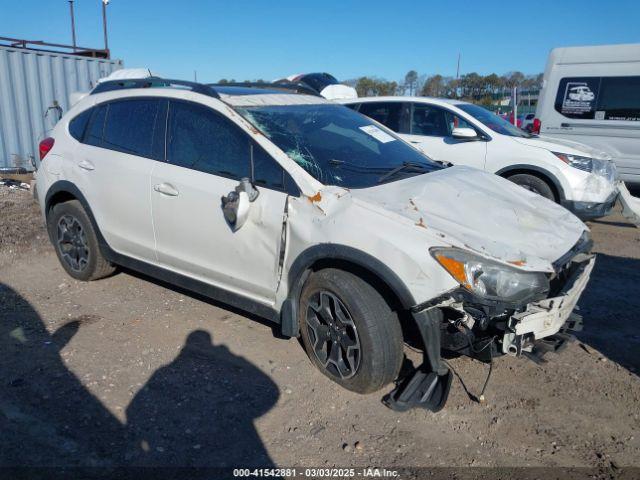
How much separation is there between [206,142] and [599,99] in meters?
7.49

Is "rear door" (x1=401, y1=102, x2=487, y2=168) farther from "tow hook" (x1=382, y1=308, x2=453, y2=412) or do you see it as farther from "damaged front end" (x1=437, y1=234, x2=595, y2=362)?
"tow hook" (x1=382, y1=308, x2=453, y2=412)

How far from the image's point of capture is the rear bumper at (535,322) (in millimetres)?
2625

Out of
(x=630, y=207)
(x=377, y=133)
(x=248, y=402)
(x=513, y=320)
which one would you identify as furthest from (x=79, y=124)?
(x=630, y=207)

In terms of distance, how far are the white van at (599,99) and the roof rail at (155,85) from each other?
284 inches

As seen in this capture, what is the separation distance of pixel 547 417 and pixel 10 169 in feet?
35.8

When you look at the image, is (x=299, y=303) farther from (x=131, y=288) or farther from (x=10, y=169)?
(x=10, y=169)

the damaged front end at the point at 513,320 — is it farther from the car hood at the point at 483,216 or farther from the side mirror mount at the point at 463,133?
the side mirror mount at the point at 463,133

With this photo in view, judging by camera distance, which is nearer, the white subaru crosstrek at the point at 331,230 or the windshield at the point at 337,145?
the white subaru crosstrek at the point at 331,230

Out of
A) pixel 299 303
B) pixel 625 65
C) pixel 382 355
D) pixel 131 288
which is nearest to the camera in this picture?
pixel 382 355

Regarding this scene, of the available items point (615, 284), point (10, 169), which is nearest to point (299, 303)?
point (615, 284)

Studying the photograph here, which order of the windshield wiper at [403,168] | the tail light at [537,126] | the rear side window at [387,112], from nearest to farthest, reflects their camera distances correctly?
the windshield wiper at [403,168], the rear side window at [387,112], the tail light at [537,126]

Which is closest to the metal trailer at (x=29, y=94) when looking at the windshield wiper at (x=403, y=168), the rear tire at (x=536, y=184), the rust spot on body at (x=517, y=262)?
the rear tire at (x=536, y=184)

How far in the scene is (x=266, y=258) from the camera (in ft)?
10.9

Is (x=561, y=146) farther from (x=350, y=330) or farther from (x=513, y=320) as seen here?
(x=350, y=330)
